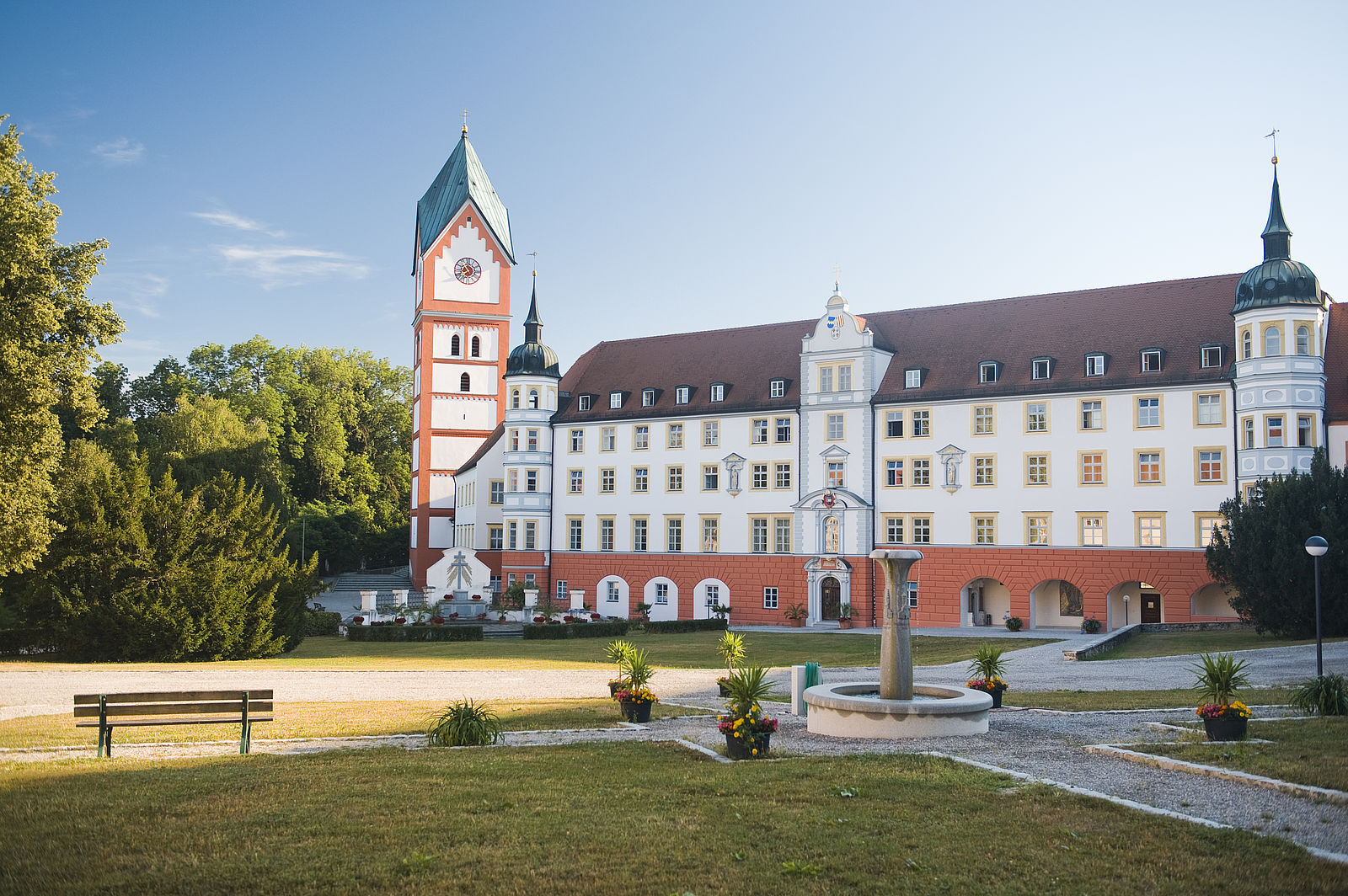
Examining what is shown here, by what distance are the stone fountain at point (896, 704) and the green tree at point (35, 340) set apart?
1787 cm

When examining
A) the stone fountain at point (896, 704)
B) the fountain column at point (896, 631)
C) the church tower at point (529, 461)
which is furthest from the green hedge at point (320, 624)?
the fountain column at point (896, 631)

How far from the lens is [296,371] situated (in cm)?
8544

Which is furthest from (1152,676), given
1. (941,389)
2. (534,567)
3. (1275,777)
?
(534,567)

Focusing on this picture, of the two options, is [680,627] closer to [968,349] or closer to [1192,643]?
[968,349]

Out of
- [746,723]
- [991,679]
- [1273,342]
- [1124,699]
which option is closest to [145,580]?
[991,679]

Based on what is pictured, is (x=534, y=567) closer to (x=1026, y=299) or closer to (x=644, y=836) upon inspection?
(x=1026, y=299)

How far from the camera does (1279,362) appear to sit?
3819 cm

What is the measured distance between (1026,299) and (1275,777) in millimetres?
40243

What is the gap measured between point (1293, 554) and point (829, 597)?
20.6 metres

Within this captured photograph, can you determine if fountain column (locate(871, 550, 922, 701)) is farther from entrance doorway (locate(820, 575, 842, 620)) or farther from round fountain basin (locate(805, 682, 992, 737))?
entrance doorway (locate(820, 575, 842, 620))

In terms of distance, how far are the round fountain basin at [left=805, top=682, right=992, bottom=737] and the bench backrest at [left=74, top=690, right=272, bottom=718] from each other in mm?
6806

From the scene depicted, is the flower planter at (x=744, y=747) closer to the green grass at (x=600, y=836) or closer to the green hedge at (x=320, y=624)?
the green grass at (x=600, y=836)

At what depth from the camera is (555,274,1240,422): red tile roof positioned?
42531mm

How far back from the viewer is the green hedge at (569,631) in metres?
41.4
